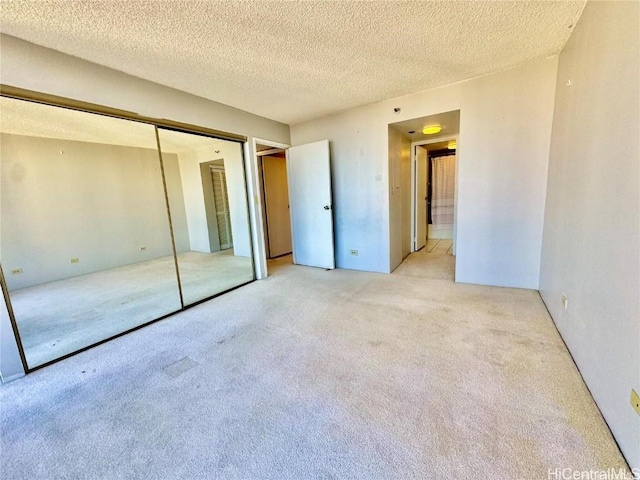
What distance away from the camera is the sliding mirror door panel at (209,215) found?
3.71 metres

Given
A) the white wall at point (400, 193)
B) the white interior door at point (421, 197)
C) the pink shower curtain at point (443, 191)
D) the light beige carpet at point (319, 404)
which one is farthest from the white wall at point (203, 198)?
the pink shower curtain at point (443, 191)

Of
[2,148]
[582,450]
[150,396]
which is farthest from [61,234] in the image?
[582,450]

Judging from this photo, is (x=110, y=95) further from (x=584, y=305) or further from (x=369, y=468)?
(x=584, y=305)

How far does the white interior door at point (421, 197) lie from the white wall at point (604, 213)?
3.03 m

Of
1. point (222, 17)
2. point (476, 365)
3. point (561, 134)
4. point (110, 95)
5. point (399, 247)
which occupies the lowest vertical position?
point (476, 365)

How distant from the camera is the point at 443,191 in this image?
5.95 meters

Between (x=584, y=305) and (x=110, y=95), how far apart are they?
3945 mm

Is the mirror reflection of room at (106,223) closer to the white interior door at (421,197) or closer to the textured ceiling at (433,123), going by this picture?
the textured ceiling at (433,123)

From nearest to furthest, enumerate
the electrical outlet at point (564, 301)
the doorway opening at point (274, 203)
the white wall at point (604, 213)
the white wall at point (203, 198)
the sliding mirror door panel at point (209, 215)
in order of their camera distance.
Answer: the white wall at point (604, 213), the electrical outlet at point (564, 301), the sliding mirror door panel at point (209, 215), the white wall at point (203, 198), the doorway opening at point (274, 203)

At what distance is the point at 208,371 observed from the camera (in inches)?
75.5

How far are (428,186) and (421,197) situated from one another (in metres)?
0.63

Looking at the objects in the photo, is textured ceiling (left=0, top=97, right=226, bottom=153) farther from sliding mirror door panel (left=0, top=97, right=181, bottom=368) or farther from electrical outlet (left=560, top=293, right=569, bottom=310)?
electrical outlet (left=560, top=293, right=569, bottom=310)

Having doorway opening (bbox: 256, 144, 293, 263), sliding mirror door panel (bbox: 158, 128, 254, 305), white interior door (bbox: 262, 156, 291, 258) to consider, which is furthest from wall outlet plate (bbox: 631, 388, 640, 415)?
white interior door (bbox: 262, 156, 291, 258)

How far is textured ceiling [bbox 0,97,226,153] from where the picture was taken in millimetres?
2445
